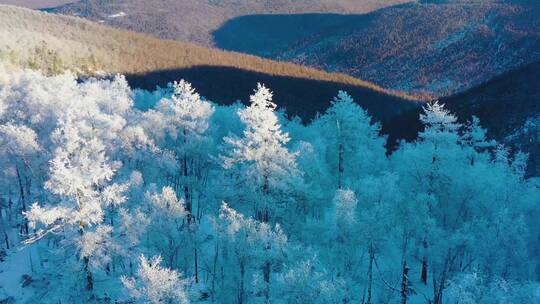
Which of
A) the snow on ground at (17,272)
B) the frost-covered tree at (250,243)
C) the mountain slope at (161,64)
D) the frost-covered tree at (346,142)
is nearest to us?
the frost-covered tree at (250,243)

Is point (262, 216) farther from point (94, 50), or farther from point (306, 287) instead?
point (94, 50)

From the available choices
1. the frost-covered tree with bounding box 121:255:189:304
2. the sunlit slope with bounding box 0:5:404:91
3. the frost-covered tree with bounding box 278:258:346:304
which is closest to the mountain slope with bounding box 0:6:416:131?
the sunlit slope with bounding box 0:5:404:91

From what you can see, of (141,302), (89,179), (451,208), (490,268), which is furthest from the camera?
(451,208)

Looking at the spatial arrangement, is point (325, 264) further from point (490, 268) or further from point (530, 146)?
point (530, 146)

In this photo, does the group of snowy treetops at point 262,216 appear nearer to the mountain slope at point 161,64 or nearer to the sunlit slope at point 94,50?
the sunlit slope at point 94,50

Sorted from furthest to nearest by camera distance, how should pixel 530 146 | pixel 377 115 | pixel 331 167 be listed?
pixel 377 115 → pixel 530 146 → pixel 331 167

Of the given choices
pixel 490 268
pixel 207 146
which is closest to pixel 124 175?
pixel 207 146

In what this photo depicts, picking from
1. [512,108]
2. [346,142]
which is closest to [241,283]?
Result: [346,142]

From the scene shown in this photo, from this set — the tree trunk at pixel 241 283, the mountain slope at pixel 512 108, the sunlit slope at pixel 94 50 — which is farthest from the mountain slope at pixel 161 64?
the tree trunk at pixel 241 283
